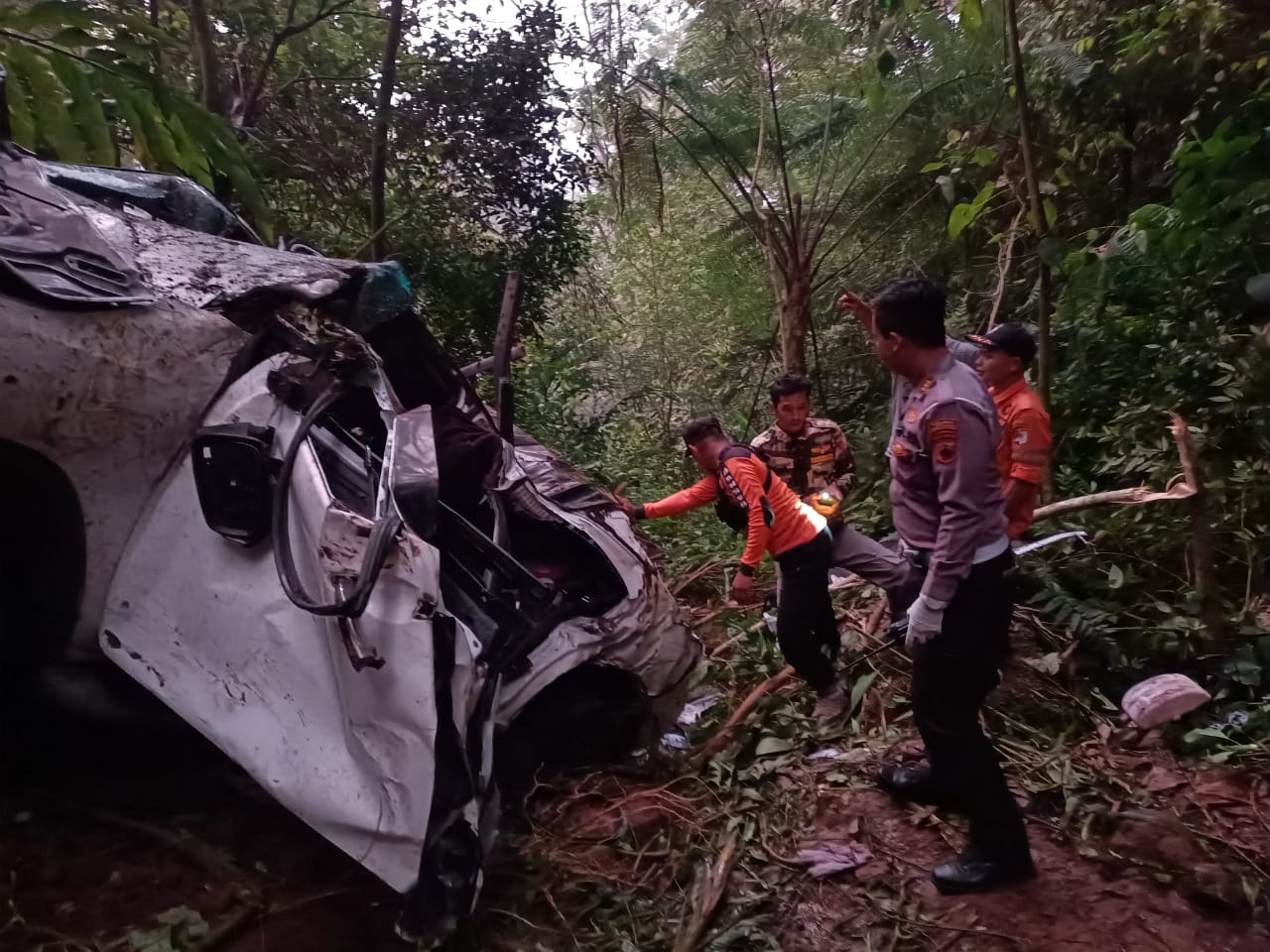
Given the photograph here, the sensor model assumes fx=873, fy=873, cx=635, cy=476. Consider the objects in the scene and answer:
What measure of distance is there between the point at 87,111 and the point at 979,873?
11.8 feet

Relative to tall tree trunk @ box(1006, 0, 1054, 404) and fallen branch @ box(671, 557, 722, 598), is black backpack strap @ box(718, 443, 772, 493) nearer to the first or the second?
tall tree trunk @ box(1006, 0, 1054, 404)

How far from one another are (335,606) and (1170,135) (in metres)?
6.72

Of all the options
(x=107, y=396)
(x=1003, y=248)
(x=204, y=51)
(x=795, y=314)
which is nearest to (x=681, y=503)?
(x=107, y=396)

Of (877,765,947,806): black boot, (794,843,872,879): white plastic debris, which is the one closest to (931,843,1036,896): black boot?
(794,843,872,879): white plastic debris

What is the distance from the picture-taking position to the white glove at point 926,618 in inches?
90.9

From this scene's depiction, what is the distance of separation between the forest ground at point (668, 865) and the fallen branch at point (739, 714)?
12 cm

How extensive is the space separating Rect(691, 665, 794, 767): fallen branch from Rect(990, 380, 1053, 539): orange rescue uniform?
1204mm

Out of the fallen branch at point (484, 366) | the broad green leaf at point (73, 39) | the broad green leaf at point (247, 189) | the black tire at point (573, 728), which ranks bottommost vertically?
the black tire at point (573, 728)

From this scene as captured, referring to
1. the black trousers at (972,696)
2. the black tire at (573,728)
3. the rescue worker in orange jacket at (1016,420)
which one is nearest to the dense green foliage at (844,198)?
the rescue worker in orange jacket at (1016,420)

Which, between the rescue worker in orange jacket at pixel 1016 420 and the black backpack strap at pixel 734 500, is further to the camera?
the rescue worker in orange jacket at pixel 1016 420

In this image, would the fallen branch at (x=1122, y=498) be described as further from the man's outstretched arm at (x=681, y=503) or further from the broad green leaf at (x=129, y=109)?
the broad green leaf at (x=129, y=109)

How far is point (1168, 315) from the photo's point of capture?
18.0 feet

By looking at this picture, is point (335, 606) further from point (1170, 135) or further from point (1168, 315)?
point (1170, 135)

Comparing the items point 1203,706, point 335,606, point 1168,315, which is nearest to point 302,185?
point 335,606
